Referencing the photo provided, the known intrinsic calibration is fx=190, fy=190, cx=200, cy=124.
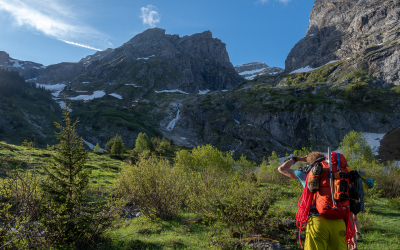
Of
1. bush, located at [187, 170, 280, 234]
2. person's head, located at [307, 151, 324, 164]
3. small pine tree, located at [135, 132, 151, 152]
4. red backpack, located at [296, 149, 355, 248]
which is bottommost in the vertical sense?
small pine tree, located at [135, 132, 151, 152]

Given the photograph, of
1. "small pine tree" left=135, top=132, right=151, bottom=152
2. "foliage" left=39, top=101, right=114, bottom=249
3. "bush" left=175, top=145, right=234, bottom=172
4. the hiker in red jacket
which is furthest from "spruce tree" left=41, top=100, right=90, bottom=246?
"small pine tree" left=135, top=132, right=151, bottom=152

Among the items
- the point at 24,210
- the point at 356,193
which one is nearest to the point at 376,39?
the point at 356,193

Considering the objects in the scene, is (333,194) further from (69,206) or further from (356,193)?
(69,206)

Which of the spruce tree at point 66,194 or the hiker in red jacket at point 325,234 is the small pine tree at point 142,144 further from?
the hiker in red jacket at point 325,234

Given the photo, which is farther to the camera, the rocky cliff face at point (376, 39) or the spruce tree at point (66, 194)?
the rocky cliff face at point (376, 39)

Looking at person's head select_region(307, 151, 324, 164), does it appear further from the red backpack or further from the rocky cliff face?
the rocky cliff face

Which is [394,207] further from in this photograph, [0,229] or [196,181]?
[0,229]

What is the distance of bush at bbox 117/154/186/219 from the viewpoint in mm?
12102

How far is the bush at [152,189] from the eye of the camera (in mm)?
12102

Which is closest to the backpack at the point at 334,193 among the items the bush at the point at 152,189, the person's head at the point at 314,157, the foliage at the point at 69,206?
the person's head at the point at 314,157

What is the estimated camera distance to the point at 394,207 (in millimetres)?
16375

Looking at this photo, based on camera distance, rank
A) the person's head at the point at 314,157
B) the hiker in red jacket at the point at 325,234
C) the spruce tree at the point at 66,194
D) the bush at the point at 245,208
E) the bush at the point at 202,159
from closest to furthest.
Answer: the hiker in red jacket at the point at 325,234
the person's head at the point at 314,157
the spruce tree at the point at 66,194
the bush at the point at 245,208
the bush at the point at 202,159

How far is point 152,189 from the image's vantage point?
479 inches

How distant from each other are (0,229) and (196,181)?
10.8 meters
